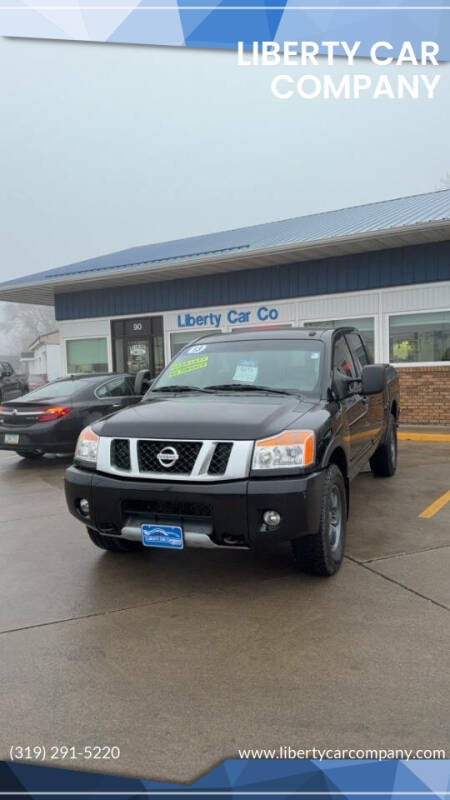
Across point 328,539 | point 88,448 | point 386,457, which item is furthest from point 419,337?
point 88,448

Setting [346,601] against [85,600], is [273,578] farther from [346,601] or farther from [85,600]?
[85,600]

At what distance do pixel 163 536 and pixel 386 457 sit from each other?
14.9ft

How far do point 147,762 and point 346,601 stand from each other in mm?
1873

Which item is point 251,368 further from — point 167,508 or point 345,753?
point 345,753

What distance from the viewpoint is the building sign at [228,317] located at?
1521 cm

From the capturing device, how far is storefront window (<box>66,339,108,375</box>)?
18828mm

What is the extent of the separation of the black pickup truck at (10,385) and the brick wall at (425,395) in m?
16.0

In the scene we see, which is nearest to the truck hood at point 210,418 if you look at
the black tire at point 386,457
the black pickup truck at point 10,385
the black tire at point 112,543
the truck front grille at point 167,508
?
the truck front grille at point 167,508

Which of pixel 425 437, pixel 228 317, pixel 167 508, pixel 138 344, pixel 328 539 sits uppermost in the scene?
pixel 228 317

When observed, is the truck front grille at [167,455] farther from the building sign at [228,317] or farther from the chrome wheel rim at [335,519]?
the building sign at [228,317]

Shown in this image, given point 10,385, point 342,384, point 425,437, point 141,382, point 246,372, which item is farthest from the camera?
point 10,385

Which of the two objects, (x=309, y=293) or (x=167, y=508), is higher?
(x=309, y=293)

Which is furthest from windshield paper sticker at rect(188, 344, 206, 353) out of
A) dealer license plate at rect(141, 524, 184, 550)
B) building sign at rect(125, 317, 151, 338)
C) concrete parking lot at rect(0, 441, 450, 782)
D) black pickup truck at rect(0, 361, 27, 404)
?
black pickup truck at rect(0, 361, 27, 404)

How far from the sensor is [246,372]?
5188 mm
